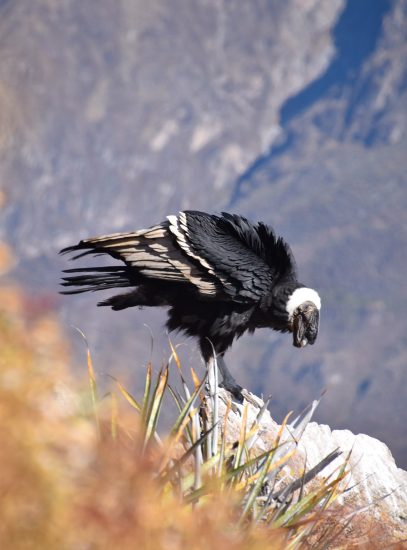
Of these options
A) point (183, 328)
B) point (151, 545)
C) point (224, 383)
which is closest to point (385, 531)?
point (224, 383)

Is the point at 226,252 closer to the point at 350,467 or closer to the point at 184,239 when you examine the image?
the point at 184,239

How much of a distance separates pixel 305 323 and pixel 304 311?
0.47 ft

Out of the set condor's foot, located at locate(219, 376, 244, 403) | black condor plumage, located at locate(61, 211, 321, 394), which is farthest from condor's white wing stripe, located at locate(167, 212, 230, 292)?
condor's foot, located at locate(219, 376, 244, 403)

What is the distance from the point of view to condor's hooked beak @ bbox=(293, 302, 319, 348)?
702cm

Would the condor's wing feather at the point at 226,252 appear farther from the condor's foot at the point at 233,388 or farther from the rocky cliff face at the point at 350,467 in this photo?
the rocky cliff face at the point at 350,467

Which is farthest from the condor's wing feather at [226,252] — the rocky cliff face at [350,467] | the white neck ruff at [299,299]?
the rocky cliff face at [350,467]

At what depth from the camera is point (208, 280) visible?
277 inches

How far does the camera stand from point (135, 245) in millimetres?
6914

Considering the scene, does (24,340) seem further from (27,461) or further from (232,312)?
(232,312)

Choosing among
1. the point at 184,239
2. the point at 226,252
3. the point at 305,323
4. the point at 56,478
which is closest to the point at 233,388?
the point at 305,323

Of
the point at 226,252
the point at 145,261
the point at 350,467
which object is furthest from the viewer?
the point at 226,252

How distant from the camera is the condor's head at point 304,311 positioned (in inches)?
276

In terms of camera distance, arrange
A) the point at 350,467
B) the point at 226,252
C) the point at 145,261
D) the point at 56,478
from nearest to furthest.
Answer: the point at 56,478
the point at 350,467
the point at 145,261
the point at 226,252

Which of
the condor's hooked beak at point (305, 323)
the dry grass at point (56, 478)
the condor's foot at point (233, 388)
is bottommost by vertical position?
the dry grass at point (56, 478)
